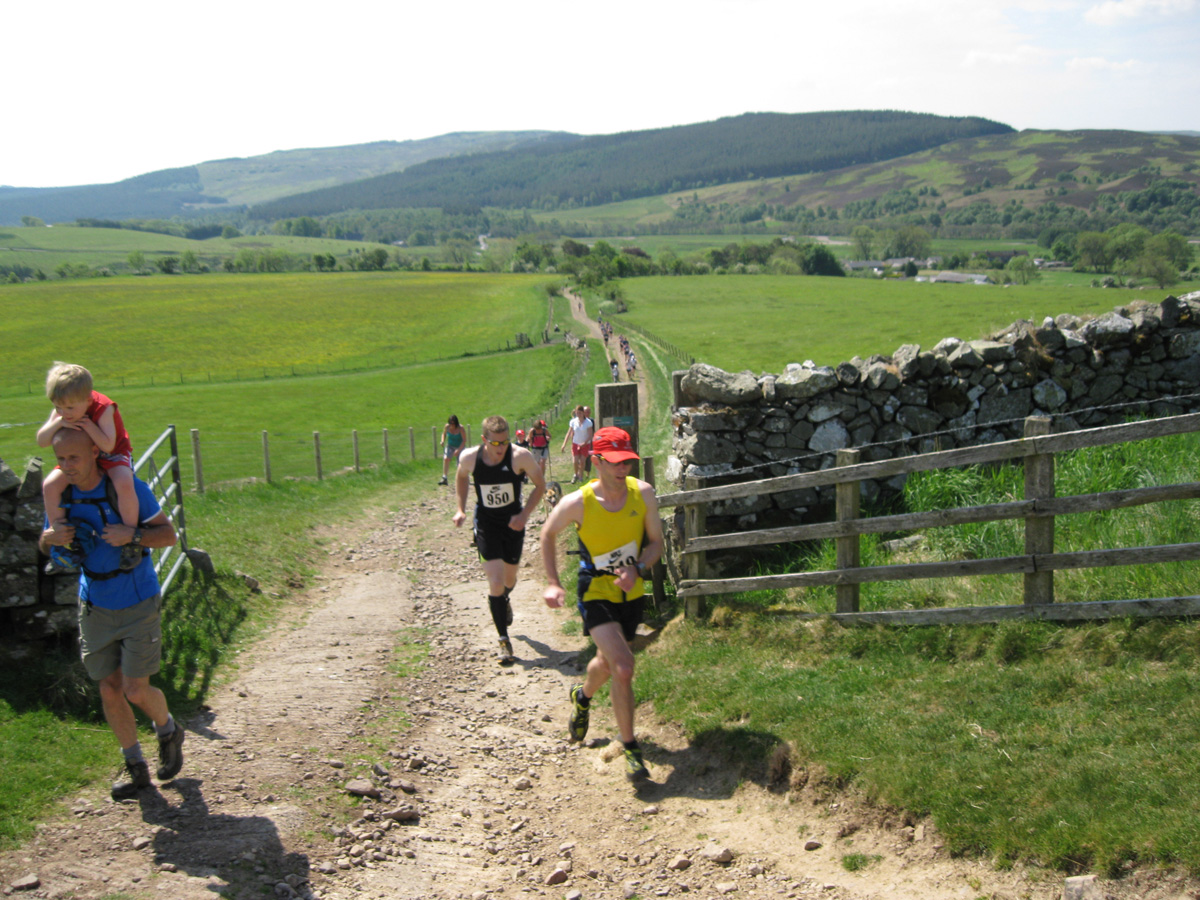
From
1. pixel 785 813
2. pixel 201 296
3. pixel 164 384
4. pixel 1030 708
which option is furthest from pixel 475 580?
pixel 201 296

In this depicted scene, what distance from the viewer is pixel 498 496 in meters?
7.64

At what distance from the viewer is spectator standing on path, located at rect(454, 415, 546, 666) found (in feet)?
24.5

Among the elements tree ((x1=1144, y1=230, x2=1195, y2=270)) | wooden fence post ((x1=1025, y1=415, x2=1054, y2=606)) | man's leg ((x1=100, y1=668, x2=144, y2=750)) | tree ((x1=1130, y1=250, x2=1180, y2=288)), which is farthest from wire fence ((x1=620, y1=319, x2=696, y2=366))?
man's leg ((x1=100, y1=668, x2=144, y2=750))

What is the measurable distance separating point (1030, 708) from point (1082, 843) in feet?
3.79

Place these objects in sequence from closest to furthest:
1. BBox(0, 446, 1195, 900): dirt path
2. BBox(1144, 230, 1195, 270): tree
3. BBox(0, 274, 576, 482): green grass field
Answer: BBox(0, 446, 1195, 900): dirt path < BBox(0, 274, 576, 482): green grass field < BBox(1144, 230, 1195, 270): tree

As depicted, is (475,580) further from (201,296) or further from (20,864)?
(201,296)

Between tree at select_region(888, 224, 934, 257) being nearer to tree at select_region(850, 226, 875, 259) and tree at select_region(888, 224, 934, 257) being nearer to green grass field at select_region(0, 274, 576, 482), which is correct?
tree at select_region(850, 226, 875, 259)

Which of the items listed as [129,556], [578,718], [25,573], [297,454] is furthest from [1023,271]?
[129,556]

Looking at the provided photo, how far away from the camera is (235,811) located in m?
4.67

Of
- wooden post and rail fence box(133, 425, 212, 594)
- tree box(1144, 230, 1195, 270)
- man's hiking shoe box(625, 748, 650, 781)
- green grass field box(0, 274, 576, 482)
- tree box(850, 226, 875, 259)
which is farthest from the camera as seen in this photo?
tree box(850, 226, 875, 259)

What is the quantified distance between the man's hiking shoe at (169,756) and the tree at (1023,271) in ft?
341

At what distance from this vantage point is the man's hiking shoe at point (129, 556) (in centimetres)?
464

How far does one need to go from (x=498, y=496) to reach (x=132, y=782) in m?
3.65

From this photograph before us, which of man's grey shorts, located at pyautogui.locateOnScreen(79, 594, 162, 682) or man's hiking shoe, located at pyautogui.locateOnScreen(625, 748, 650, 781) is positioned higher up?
man's grey shorts, located at pyautogui.locateOnScreen(79, 594, 162, 682)
